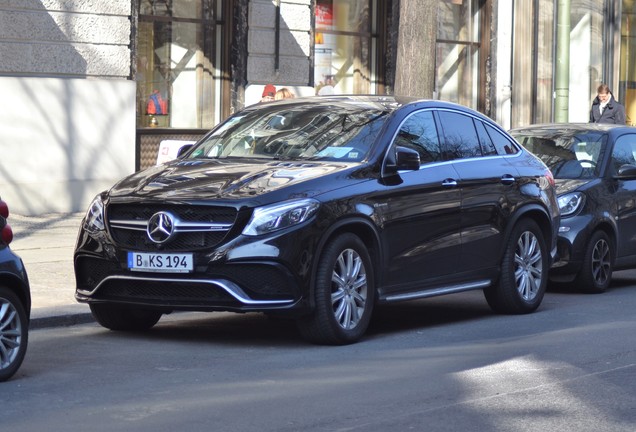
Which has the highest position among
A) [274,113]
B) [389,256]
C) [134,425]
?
[274,113]

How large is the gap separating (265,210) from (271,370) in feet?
3.52

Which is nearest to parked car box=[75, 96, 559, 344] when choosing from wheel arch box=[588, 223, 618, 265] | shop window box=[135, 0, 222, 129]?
wheel arch box=[588, 223, 618, 265]

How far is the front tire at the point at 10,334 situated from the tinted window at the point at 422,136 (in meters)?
3.35

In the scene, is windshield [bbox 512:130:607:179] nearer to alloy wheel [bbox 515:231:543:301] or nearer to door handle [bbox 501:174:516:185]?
alloy wheel [bbox 515:231:543:301]

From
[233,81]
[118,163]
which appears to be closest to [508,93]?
[233,81]

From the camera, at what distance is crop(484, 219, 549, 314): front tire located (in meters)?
11.2

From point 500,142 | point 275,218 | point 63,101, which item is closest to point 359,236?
point 275,218

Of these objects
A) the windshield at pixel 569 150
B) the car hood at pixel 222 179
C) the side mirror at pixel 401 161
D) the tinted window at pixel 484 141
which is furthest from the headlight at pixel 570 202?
the car hood at pixel 222 179

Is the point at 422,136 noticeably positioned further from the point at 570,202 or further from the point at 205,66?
the point at 205,66

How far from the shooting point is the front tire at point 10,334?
7.82m

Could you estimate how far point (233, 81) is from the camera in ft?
72.3

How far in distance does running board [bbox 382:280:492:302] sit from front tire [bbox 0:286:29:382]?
2.78m

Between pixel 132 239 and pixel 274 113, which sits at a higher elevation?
pixel 274 113

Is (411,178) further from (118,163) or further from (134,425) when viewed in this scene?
(118,163)
